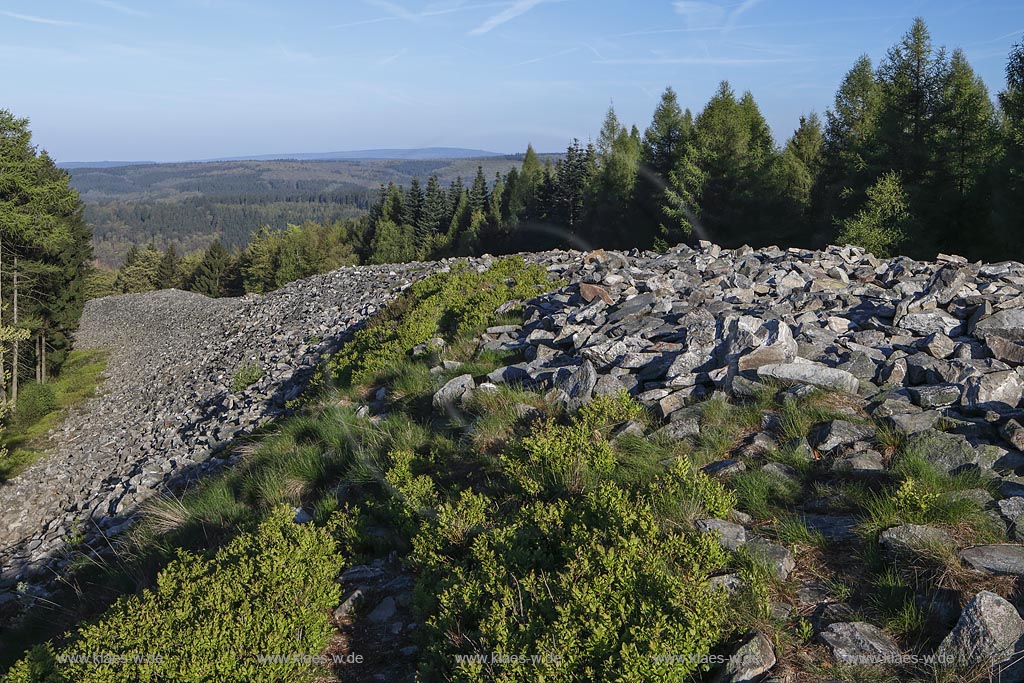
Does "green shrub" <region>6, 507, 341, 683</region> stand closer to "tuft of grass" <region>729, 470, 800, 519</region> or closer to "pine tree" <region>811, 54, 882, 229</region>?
"tuft of grass" <region>729, 470, 800, 519</region>

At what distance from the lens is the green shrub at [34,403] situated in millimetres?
24416

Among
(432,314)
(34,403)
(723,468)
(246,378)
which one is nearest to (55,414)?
(34,403)

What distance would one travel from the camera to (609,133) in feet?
198

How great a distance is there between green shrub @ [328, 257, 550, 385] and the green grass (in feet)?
41.7

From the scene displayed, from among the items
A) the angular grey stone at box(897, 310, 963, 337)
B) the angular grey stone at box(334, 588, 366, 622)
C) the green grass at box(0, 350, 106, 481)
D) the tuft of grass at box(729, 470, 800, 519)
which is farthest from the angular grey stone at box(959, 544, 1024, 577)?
the green grass at box(0, 350, 106, 481)

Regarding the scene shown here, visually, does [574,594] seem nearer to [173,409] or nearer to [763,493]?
[763,493]

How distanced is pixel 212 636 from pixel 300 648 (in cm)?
50

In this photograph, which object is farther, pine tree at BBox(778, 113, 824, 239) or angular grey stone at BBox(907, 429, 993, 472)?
pine tree at BBox(778, 113, 824, 239)

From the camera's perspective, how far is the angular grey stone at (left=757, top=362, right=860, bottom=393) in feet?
18.7

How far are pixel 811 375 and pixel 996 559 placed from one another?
2.63 metres

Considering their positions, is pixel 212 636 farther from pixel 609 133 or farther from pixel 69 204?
pixel 609 133

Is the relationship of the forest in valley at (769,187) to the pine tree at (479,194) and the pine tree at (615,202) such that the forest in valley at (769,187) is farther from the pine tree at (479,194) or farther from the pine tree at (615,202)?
the pine tree at (479,194)

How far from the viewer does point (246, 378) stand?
15.7 meters

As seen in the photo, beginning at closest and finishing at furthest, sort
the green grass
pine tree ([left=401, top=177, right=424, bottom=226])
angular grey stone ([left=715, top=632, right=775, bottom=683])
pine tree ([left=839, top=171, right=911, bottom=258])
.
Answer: angular grey stone ([left=715, top=632, right=775, bottom=683]) → the green grass → pine tree ([left=839, top=171, right=911, bottom=258]) → pine tree ([left=401, top=177, right=424, bottom=226])
